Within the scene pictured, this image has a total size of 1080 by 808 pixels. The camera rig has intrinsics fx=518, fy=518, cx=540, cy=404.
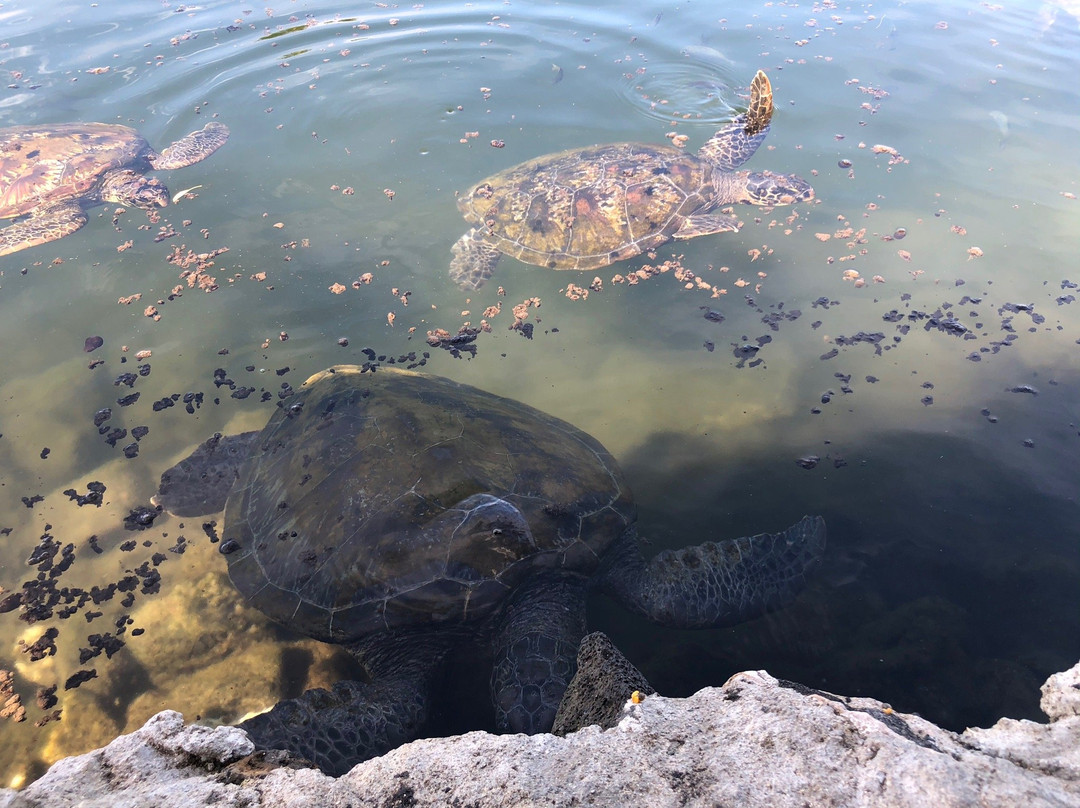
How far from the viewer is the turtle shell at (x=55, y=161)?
727 cm

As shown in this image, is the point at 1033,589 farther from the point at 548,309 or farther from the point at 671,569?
the point at 548,309

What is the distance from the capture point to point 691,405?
4.76 metres

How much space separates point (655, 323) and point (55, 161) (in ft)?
29.2

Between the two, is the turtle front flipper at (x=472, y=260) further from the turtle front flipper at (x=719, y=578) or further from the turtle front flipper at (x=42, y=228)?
A: the turtle front flipper at (x=42, y=228)

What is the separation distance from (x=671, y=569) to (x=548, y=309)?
3117 millimetres

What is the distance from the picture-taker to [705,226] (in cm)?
639

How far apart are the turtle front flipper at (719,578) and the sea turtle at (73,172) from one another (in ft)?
25.3

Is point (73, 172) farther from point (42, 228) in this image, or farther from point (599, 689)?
point (599, 689)

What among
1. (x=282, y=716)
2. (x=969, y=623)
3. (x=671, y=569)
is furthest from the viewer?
(x=671, y=569)

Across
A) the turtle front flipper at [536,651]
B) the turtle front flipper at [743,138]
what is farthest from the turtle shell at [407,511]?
the turtle front flipper at [743,138]

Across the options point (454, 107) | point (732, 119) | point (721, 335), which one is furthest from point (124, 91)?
point (721, 335)

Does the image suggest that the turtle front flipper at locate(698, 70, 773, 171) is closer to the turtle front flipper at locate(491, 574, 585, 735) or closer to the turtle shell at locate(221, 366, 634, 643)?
the turtle shell at locate(221, 366, 634, 643)

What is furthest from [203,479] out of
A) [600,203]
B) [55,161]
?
[55,161]

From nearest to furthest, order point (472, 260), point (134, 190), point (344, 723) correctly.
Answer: point (344, 723) < point (472, 260) < point (134, 190)
